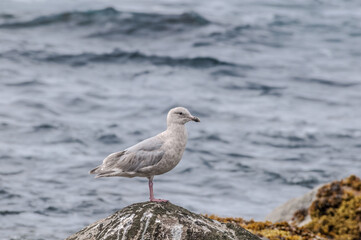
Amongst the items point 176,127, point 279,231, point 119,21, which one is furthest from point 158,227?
point 119,21

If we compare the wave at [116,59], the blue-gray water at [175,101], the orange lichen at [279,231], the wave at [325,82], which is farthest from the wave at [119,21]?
the orange lichen at [279,231]

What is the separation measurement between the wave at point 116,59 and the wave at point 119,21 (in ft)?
8.93

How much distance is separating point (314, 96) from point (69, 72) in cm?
818

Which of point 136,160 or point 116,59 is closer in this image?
point 136,160

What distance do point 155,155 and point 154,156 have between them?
0.05 ft

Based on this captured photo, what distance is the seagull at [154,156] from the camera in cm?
629

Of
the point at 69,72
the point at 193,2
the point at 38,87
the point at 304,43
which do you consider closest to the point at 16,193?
the point at 38,87

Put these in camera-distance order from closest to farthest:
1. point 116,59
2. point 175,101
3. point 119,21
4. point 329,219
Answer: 1. point 329,219
2. point 175,101
3. point 116,59
4. point 119,21

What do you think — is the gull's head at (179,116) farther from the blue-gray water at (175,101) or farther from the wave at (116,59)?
the wave at (116,59)

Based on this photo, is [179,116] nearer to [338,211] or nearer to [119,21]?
[338,211]

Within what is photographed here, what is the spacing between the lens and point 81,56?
23.5m

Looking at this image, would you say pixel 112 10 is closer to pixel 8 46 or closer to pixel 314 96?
pixel 8 46

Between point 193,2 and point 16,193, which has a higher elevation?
point 193,2

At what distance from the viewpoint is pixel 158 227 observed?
5.92 metres
